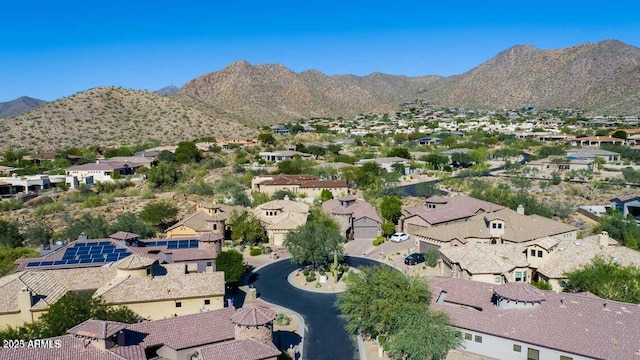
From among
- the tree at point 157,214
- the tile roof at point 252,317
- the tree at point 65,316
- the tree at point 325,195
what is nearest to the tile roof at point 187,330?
the tile roof at point 252,317

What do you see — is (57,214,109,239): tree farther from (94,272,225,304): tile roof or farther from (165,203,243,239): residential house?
(94,272,225,304): tile roof

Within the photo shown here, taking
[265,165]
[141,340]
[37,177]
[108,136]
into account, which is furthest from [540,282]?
[108,136]

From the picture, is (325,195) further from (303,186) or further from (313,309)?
(313,309)

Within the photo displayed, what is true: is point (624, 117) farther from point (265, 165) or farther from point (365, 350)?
point (365, 350)

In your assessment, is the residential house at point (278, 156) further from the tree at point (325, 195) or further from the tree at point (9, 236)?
the tree at point (9, 236)

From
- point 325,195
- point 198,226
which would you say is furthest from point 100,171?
point 198,226

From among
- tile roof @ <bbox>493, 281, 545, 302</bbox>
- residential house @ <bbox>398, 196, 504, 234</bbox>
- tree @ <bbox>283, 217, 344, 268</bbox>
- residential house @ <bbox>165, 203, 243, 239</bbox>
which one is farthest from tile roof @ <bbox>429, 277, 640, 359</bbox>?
residential house @ <bbox>165, 203, 243, 239</bbox>
